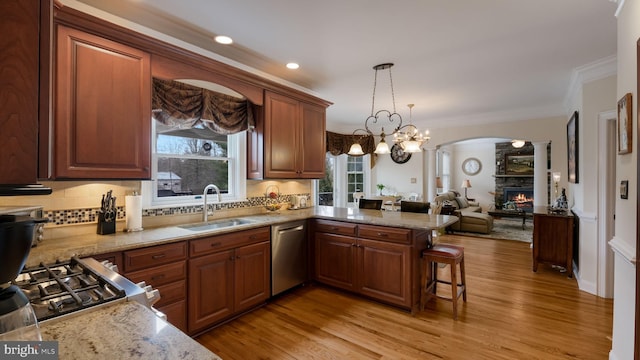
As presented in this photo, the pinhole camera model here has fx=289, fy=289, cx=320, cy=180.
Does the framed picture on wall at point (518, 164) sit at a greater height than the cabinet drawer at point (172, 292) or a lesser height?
greater

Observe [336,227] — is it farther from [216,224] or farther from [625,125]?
[625,125]

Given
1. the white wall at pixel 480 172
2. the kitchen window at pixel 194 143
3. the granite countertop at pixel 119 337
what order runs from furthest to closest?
the white wall at pixel 480 172
the kitchen window at pixel 194 143
the granite countertop at pixel 119 337

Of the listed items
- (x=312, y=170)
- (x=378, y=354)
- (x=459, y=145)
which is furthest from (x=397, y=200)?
(x=459, y=145)

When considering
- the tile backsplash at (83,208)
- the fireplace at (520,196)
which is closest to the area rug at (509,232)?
the fireplace at (520,196)

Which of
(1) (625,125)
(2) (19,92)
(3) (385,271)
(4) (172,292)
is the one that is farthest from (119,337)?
(1) (625,125)

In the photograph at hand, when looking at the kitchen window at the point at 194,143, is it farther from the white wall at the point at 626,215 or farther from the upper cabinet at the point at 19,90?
the white wall at the point at 626,215

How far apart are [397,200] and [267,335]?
4954 millimetres

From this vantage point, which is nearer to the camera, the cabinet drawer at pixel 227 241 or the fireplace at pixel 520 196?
the cabinet drawer at pixel 227 241

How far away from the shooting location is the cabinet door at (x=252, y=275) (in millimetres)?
2738

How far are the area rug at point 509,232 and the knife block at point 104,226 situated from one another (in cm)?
678

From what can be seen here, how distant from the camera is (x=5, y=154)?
64 centimetres

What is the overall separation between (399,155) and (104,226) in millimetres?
6188

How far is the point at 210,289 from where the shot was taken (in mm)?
2510

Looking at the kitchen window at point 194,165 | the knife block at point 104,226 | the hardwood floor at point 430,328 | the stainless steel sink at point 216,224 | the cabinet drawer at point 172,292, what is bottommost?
the hardwood floor at point 430,328
